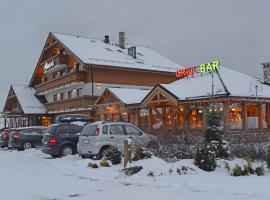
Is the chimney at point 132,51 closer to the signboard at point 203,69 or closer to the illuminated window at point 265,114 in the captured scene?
the signboard at point 203,69

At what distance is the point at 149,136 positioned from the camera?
16.5 meters

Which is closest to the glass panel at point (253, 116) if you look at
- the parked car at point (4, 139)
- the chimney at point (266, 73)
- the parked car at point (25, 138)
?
the chimney at point (266, 73)

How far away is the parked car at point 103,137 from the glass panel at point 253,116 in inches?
509

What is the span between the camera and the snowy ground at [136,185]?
32.3 ft

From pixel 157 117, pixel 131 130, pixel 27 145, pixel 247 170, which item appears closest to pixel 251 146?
pixel 247 170

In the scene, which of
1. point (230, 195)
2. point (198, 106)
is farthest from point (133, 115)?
point (230, 195)

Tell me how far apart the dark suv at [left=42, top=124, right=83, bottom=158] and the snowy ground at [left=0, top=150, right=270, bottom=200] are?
592 centimetres

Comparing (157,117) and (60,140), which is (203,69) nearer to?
(157,117)

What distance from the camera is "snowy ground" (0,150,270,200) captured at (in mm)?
9852

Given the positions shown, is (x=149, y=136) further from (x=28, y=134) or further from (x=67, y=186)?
(x=28, y=134)

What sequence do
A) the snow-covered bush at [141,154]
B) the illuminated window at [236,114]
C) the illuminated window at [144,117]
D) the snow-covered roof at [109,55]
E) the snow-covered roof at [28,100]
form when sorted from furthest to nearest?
the snow-covered roof at [28,100] → the snow-covered roof at [109,55] → the illuminated window at [144,117] → the illuminated window at [236,114] → the snow-covered bush at [141,154]

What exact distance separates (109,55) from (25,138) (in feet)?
65.7

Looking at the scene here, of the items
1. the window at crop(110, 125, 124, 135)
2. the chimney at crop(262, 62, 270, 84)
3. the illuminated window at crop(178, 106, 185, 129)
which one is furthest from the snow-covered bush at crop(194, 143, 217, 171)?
the chimney at crop(262, 62, 270, 84)

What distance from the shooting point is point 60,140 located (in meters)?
21.3
